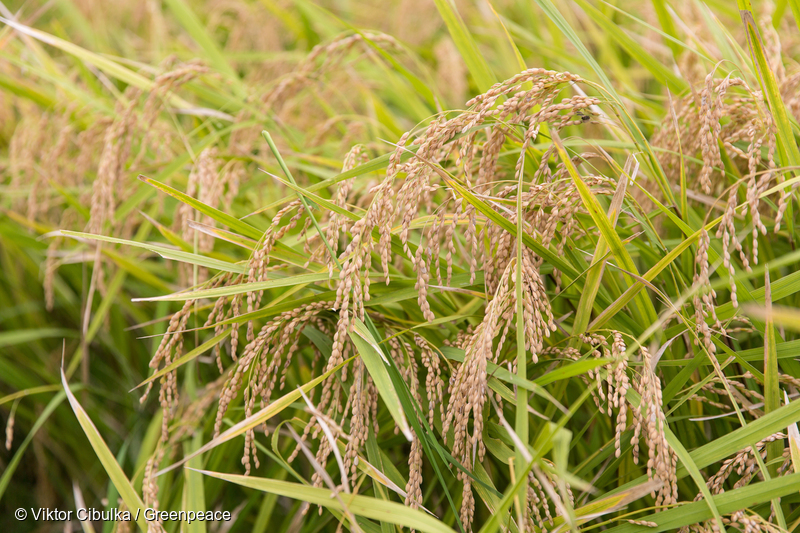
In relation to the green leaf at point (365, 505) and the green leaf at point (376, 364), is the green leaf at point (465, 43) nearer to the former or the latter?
the green leaf at point (376, 364)

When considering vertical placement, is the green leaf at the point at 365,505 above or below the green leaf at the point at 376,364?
below

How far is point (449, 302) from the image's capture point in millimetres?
1332

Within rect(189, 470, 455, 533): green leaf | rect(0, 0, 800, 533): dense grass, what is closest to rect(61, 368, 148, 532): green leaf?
rect(0, 0, 800, 533): dense grass

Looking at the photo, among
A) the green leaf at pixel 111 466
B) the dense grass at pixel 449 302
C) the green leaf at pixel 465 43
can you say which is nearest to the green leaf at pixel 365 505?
the dense grass at pixel 449 302

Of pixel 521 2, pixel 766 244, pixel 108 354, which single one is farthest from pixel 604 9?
pixel 108 354

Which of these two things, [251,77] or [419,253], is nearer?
[419,253]

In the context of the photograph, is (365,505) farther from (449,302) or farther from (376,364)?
(449,302)

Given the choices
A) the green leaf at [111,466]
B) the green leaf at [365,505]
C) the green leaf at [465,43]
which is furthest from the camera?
the green leaf at [465,43]

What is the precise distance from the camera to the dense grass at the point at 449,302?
0.97m

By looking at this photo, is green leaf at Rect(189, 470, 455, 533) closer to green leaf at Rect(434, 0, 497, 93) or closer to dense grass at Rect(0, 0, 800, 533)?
dense grass at Rect(0, 0, 800, 533)

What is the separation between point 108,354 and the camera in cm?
224

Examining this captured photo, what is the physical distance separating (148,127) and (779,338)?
1.86 metres

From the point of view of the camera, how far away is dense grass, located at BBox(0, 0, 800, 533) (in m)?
0.97

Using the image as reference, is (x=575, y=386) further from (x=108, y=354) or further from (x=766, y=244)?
(x=108, y=354)
